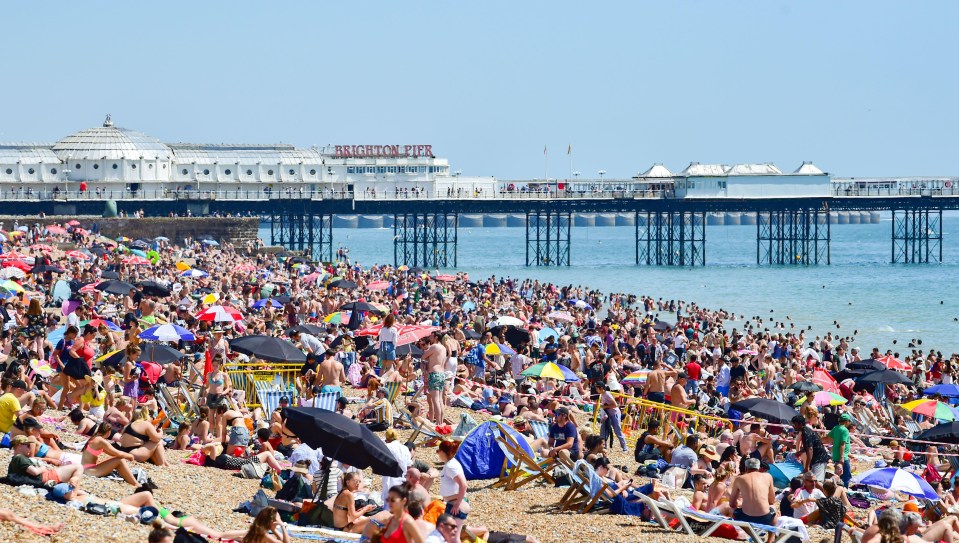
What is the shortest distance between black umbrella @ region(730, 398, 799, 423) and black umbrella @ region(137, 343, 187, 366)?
275 inches

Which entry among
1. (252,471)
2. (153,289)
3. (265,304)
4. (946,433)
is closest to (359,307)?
(265,304)

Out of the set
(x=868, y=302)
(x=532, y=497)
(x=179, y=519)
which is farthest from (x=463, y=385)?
(x=868, y=302)

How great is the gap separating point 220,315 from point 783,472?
11.9 m

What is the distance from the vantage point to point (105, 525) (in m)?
9.15

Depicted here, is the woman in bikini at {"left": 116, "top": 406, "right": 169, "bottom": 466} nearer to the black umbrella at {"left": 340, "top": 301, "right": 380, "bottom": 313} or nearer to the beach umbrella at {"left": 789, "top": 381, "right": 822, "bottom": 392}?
the beach umbrella at {"left": 789, "top": 381, "right": 822, "bottom": 392}

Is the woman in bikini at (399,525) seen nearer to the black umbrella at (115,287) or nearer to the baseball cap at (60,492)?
the baseball cap at (60,492)

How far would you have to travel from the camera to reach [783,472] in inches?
504

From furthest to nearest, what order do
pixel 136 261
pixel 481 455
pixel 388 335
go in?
pixel 136 261, pixel 388 335, pixel 481 455

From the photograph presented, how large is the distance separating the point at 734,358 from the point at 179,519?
43.9 feet

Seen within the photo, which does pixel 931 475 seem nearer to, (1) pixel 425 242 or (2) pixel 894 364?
(2) pixel 894 364

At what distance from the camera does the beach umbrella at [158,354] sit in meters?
17.0

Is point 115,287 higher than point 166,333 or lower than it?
higher

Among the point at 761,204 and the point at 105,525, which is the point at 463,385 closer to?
the point at 105,525

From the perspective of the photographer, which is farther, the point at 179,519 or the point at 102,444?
the point at 102,444
